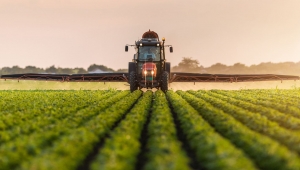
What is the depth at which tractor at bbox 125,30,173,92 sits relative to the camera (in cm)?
2455

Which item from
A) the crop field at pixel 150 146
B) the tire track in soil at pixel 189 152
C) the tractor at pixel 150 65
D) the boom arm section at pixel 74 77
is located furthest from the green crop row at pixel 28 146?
the boom arm section at pixel 74 77

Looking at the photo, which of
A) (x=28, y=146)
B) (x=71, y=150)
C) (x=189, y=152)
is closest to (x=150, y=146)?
(x=189, y=152)

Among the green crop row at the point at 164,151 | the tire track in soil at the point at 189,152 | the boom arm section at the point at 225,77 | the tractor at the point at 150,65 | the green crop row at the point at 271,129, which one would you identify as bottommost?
the tire track in soil at the point at 189,152

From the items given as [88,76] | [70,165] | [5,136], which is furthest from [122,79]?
[70,165]

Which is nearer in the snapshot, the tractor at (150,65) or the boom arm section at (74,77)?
the tractor at (150,65)

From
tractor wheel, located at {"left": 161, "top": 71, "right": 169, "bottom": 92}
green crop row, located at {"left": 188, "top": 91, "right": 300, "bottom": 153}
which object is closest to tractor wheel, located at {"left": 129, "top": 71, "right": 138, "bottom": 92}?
tractor wheel, located at {"left": 161, "top": 71, "right": 169, "bottom": 92}

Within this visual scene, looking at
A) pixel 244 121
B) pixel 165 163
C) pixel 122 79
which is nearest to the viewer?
pixel 165 163

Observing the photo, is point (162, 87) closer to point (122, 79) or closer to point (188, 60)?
point (122, 79)

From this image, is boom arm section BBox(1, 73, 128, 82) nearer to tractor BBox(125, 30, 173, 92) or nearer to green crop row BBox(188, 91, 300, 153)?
tractor BBox(125, 30, 173, 92)

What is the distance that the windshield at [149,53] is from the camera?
25.1m

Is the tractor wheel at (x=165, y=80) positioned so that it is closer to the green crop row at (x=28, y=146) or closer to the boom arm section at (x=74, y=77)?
the boom arm section at (x=74, y=77)

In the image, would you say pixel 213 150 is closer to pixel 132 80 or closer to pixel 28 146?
pixel 28 146

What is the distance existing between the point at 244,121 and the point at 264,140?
11.3 ft

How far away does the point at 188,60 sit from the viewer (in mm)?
81438
